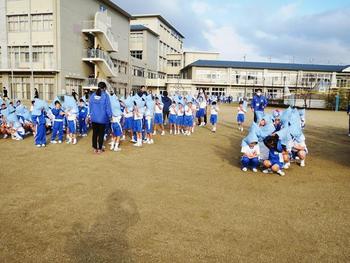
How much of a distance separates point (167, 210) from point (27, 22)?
35.0m

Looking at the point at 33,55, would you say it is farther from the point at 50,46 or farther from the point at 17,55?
the point at 50,46

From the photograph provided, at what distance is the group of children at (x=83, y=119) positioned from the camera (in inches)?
408

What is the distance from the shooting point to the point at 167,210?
5.05 meters

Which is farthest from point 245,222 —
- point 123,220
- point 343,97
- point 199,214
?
point 343,97

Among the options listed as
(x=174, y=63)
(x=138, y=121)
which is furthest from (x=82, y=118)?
(x=174, y=63)

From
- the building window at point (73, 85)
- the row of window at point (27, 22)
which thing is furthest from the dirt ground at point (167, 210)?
the row of window at point (27, 22)

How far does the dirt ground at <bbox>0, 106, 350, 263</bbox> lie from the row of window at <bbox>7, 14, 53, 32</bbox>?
28204 millimetres

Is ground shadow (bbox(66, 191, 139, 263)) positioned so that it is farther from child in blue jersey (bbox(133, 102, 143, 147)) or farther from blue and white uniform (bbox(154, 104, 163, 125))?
blue and white uniform (bbox(154, 104, 163, 125))

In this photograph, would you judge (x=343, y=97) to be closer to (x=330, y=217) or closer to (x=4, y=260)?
(x=330, y=217)

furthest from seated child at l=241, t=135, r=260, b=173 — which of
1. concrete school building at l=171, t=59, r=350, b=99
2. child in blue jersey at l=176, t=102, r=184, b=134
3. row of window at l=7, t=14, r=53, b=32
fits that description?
concrete school building at l=171, t=59, r=350, b=99

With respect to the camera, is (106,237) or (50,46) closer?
(106,237)

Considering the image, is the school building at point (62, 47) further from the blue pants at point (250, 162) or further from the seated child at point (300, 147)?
the blue pants at point (250, 162)

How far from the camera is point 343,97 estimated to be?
35094 mm

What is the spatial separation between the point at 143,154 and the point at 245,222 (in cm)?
508
